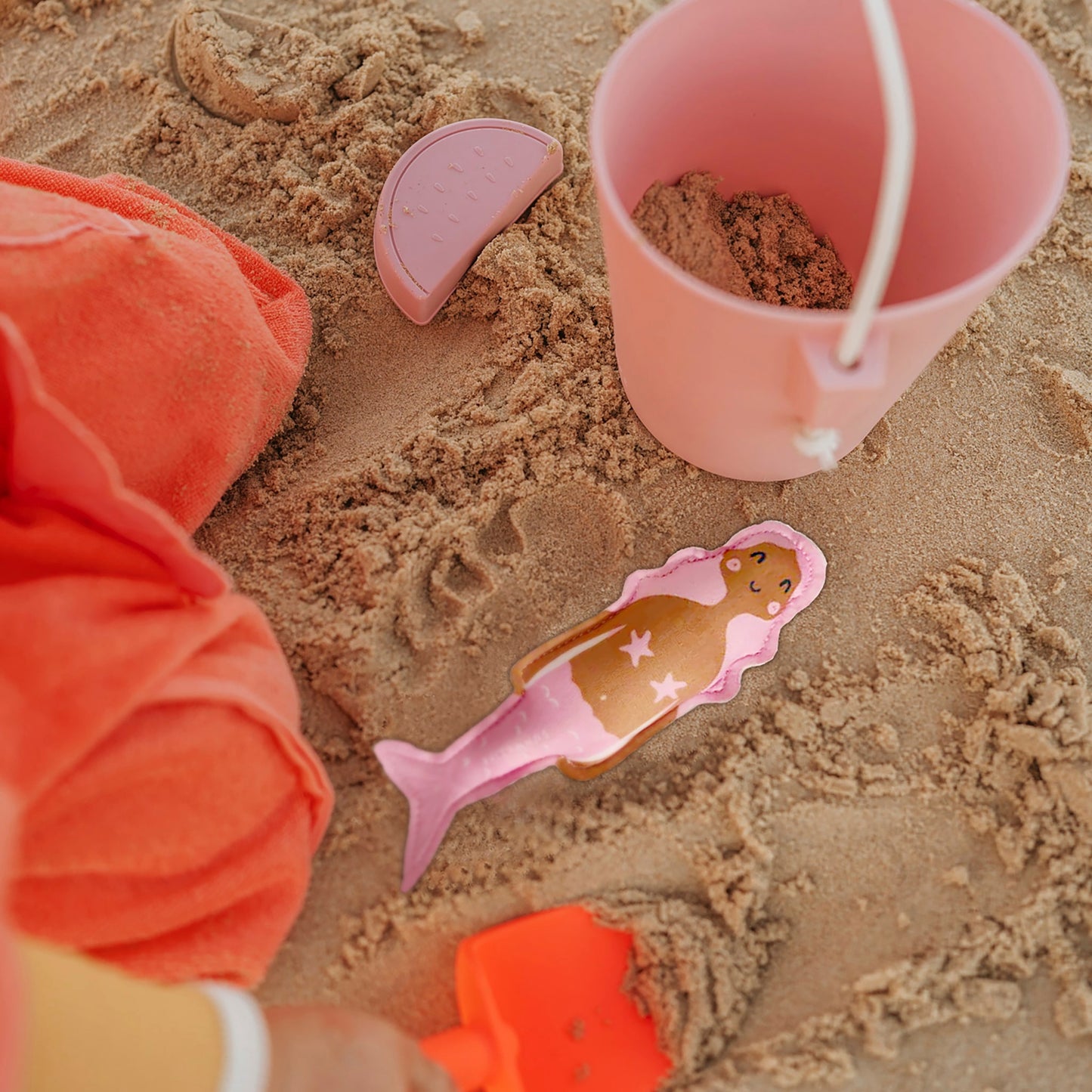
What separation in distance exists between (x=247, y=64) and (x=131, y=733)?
848 mm

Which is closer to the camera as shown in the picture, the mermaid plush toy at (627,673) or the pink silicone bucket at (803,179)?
the pink silicone bucket at (803,179)

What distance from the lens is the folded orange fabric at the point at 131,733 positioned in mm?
720

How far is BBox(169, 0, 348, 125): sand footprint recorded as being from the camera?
46.5 inches

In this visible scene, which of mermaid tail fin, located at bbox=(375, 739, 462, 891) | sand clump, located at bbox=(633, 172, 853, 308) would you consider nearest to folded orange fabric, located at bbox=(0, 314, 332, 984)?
mermaid tail fin, located at bbox=(375, 739, 462, 891)

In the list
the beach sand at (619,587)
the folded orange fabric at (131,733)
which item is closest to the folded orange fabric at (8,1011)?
the folded orange fabric at (131,733)

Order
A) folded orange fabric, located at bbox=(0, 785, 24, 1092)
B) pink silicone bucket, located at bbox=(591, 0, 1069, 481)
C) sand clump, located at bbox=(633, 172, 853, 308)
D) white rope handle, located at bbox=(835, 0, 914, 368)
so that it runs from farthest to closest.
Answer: sand clump, located at bbox=(633, 172, 853, 308)
pink silicone bucket, located at bbox=(591, 0, 1069, 481)
white rope handle, located at bbox=(835, 0, 914, 368)
folded orange fabric, located at bbox=(0, 785, 24, 1092)

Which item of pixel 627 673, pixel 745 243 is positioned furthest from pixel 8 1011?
pixel 745 243

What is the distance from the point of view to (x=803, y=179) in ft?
3.44

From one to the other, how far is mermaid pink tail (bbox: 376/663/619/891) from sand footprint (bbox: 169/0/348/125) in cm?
76

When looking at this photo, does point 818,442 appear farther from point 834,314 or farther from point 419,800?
point 419,800

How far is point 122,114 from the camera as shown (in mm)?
1226

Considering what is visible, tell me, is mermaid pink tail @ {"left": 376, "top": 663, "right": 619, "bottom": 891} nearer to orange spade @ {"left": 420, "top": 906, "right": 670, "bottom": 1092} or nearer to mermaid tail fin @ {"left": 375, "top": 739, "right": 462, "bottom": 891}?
mermaid tail fin @ {"left": 375, "top": 739, "right": 462, "bottom": 891}

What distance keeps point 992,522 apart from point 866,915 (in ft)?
1.40

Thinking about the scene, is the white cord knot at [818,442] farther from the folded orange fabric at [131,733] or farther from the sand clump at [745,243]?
the folded orange fabric at [131,733]
